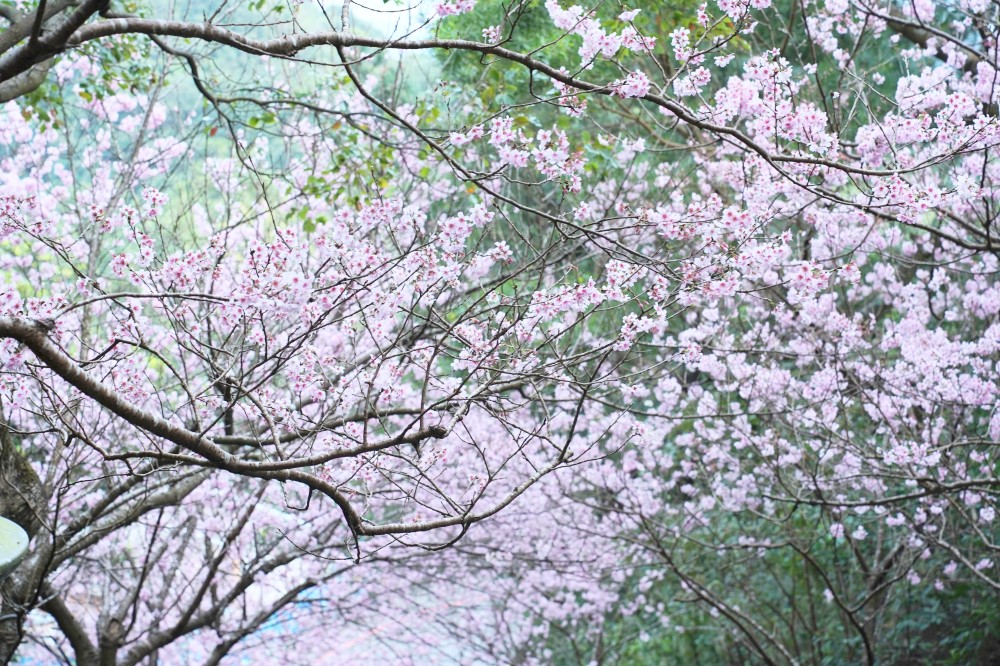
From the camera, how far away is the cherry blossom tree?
10.5 feet

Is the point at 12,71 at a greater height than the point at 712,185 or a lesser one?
lesser

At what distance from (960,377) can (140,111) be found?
18.8 ft

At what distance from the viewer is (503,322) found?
3350mm

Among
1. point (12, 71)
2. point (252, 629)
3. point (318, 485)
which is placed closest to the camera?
point (318, 485)

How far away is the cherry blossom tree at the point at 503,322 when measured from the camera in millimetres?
3193

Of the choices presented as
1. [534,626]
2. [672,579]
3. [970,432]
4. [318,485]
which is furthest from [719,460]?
[318,485]

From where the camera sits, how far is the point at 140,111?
22.4 ft

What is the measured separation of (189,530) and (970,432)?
4966mm

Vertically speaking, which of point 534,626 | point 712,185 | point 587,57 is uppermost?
point 712,185

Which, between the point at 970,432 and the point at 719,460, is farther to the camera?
the point at 719,460

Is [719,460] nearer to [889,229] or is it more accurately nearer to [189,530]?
[889,229]

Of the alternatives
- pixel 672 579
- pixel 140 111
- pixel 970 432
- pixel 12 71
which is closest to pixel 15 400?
pixel 12 71

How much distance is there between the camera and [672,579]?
9570 millimetres

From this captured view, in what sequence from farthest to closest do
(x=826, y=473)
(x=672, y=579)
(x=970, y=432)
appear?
(x=672, y=579)
(x=826, y=473)
(x=970, y=432)
